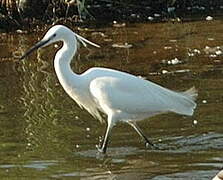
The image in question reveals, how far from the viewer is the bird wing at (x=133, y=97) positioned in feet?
22.3

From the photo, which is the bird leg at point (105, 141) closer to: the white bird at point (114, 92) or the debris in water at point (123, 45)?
the white bird at point (114, 92)

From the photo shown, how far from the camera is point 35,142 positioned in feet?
22.7

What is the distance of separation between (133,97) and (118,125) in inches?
27.6

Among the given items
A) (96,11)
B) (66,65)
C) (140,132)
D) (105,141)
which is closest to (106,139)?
(105,141)

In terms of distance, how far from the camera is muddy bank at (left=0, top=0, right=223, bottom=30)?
40.4ft

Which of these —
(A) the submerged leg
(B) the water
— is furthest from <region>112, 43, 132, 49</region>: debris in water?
(A) the submerged leg

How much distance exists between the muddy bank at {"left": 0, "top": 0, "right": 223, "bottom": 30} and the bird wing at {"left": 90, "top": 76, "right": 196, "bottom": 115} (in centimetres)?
516

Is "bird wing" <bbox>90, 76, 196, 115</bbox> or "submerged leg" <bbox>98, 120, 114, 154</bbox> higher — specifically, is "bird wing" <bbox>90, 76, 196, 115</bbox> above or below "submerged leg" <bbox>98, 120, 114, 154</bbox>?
above

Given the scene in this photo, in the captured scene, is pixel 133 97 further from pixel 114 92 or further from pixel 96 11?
pixel 96 11

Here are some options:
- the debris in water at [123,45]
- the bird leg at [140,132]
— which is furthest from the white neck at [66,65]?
the debris in water at [123,45]

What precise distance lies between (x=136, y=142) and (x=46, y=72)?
3.01m

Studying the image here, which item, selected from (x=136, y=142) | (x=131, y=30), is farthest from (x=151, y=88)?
(x=131, y=30)

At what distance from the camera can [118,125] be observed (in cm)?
750

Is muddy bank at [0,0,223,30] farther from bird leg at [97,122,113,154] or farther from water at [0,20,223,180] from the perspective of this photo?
bird leg at [97,122,113,154]
